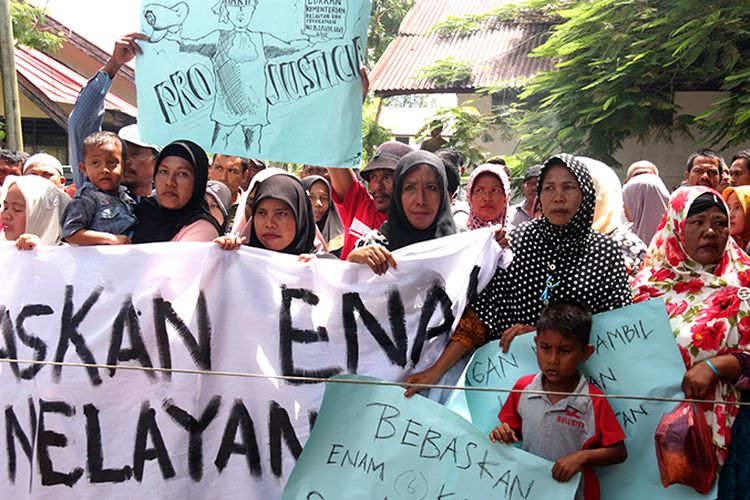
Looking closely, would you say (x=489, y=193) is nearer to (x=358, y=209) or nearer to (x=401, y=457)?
(x=358, y=209)

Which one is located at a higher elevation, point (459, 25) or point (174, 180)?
point (459, 25)

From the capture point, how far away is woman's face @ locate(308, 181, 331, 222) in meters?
5.25

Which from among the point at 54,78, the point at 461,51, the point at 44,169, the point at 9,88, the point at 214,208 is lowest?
the point at 214,208

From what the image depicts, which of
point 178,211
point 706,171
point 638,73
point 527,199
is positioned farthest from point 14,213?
point 638,73

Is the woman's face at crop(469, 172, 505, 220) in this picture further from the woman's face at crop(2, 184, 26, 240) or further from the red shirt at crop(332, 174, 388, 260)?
the woman's face at crop(2, 184, 26, 240)

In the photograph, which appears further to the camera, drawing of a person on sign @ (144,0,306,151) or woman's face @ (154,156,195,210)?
drawing of a person on sign @ (144,0,306,151)

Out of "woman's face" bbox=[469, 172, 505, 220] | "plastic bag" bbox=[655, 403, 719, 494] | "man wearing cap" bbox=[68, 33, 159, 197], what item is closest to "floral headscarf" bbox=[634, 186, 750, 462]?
"plastic bag" bbox=[655, 403, 719, 494]

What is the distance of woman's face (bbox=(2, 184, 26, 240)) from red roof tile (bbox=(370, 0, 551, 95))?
10.5 m

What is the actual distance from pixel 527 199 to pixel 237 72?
9.95ft

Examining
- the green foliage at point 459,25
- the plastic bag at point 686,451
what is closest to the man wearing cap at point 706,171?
the plastic bag at point 686,451

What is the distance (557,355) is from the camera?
276 cm

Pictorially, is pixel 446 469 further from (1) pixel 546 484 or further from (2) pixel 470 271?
(2) pixel 470 271

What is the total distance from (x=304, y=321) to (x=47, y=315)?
1.11 metres

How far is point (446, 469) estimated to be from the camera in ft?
9.15
